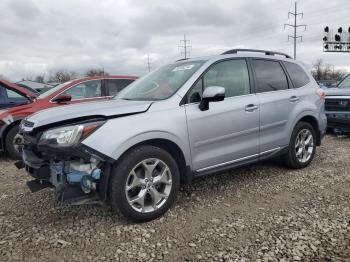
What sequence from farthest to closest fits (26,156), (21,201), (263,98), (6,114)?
(6,114) < (263,98) < (21,201) < (26,156)

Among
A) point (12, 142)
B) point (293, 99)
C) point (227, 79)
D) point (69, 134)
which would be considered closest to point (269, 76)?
point (293, 99)

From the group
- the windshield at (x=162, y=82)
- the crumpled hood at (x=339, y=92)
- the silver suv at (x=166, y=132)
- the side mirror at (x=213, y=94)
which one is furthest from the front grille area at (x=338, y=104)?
the side mirror at (x=213, y=94)

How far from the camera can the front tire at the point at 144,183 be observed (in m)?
3.37

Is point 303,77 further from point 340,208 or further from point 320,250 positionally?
point 320,250

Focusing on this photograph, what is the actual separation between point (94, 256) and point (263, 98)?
294 cm

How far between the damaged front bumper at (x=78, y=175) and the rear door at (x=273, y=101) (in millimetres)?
2317

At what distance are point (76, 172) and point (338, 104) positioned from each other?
265 inches

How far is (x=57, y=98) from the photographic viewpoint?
22.5 ft

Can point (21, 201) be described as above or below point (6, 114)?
below

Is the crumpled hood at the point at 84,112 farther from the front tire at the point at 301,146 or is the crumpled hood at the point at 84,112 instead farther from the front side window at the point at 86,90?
the front side window at the point at 86,90

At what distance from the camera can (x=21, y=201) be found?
14.4 ft

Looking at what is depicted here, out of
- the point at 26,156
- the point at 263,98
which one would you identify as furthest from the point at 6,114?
the point at 263,98

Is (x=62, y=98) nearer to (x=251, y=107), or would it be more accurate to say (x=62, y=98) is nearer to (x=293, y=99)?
(x=251, y=107)

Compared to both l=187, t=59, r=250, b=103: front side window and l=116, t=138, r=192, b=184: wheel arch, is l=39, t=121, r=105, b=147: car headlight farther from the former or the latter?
l=187, t=59, r=250, b=103: front side window
